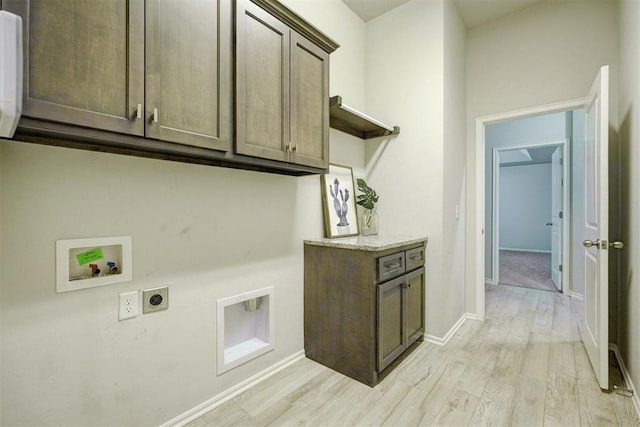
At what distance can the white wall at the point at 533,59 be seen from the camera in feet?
8.22

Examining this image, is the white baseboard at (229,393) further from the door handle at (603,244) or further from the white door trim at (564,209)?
the white door trim at (564,209)

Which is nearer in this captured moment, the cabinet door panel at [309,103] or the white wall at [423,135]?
the cabinet door panel at [309,103]

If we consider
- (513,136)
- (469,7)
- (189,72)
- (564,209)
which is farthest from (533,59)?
(189,72)

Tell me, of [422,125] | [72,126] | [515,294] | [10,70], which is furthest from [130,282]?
[515,294]

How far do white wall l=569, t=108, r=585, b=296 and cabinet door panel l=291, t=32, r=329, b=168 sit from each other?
344 cm

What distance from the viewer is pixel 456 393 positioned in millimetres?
1815

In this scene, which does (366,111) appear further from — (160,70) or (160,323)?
(160,323)

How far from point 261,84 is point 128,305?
4.12ft

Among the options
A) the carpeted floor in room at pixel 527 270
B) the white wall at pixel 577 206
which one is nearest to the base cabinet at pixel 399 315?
the white wall at pixel 577 206

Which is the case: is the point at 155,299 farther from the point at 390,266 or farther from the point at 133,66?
the point at 390,266

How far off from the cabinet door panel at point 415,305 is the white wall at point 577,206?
244 cm

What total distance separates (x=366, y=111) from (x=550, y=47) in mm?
1737

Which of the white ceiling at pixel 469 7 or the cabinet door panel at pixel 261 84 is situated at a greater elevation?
the white ceiling at pixel 469 7

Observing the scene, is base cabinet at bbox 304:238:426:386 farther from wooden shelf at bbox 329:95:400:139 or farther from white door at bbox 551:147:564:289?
white door at bbox 551:147:564:289
